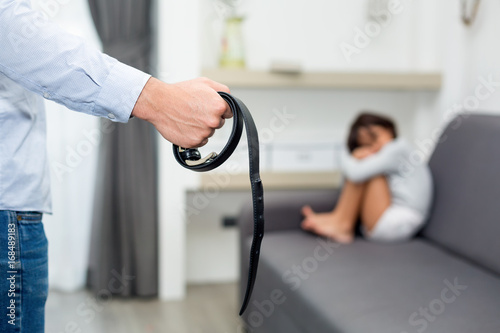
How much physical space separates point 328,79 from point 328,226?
0.76m

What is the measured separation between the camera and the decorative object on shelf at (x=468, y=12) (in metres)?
2.43

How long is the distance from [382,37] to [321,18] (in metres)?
0.35

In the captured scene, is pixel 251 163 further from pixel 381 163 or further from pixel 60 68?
pixel 381 163

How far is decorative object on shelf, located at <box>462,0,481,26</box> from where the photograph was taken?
95.7 inches

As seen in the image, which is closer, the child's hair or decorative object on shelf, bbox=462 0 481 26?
the child's hair

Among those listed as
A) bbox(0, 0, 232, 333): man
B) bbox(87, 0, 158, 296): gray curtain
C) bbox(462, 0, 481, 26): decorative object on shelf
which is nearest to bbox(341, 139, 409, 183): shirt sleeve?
bbox(462, 0, 481, 26): decorative object on shelf

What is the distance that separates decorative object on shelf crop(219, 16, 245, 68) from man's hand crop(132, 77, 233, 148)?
183cm

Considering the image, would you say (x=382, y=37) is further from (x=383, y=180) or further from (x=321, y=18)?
(x=383, y=180)

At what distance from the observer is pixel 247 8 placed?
110 inches

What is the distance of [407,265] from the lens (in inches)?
70.6

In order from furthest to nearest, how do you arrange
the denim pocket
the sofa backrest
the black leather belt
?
the sofa backrest, the denim pocket, the black leather belt

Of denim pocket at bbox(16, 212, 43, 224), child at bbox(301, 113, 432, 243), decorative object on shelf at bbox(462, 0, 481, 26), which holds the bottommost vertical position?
child at bbox(301, 113, 432, 243)

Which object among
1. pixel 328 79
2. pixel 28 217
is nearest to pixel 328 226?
pixel 328 79

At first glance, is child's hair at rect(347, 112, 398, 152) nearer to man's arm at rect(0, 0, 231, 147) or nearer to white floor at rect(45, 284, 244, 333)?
white floor at rect(45, 284, 244, 333)
